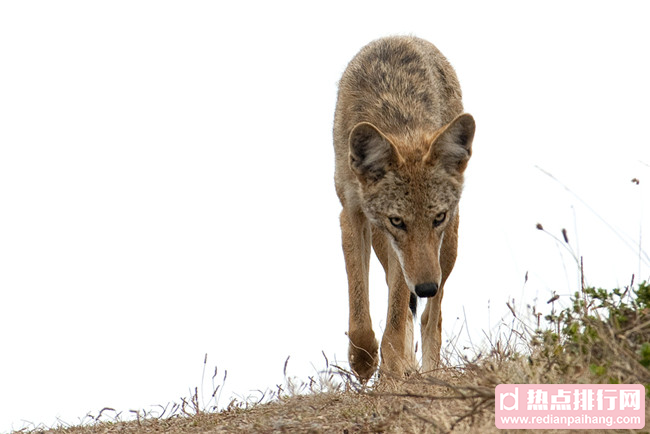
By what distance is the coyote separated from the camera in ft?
19.9

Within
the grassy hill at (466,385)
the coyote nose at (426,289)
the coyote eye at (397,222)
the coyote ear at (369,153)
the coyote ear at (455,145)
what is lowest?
the grassy hill at (466,385)

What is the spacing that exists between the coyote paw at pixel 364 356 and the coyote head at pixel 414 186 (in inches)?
33.5

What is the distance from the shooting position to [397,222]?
20.0ft

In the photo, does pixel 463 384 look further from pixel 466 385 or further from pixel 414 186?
pixel 414 186

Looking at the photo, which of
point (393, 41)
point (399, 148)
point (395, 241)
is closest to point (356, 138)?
point (399, 148)

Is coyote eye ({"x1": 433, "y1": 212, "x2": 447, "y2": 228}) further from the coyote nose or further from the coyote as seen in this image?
the coyote nose

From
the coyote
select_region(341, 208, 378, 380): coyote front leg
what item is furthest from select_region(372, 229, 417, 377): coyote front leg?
select_region(341, 208, 378, 380): coyote front leg

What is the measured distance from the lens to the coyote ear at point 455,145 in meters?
6.16

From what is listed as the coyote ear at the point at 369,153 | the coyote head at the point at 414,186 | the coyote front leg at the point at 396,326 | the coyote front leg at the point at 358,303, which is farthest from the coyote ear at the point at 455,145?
the coyote front leg at the point at 358,303

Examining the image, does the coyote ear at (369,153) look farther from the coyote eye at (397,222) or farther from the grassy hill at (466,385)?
the grassy hill at (466,385)

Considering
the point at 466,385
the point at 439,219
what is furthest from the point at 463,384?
the point at 439,219

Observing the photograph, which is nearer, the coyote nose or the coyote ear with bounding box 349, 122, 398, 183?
the coyote nose

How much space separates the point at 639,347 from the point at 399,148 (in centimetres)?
293

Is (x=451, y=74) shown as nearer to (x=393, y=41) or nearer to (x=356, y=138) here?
(x=393, y=41)
